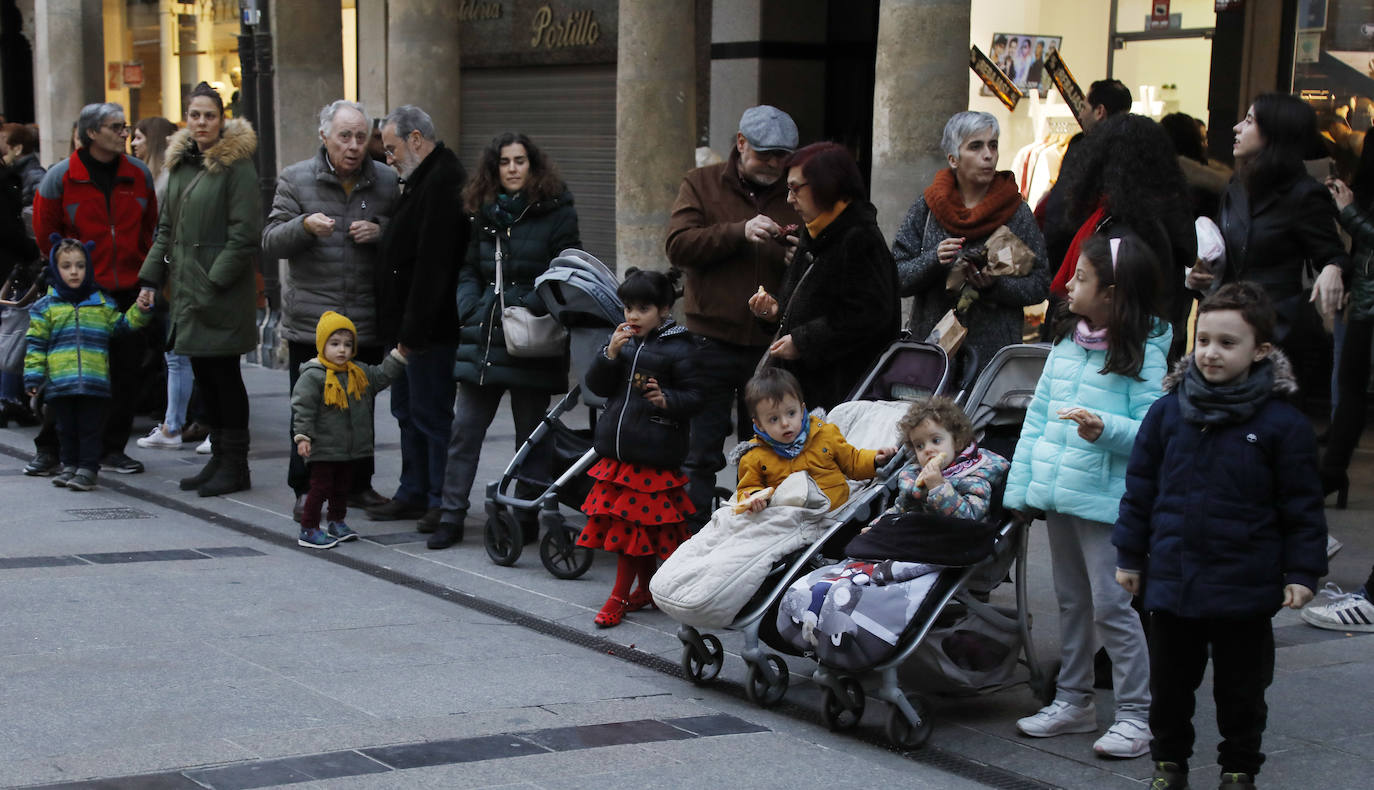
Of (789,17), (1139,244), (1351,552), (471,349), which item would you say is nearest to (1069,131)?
(789,17)

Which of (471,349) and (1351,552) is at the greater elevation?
(471,349)

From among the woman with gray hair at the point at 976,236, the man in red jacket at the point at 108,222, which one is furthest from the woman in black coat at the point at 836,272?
the man in red jacket at the point at 108,222

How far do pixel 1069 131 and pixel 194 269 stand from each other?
570 centimetres

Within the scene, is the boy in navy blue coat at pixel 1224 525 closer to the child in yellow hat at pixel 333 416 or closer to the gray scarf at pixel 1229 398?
the gray scarf at pixel 1229 398

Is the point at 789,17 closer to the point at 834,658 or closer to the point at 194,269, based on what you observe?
the point at 194,269

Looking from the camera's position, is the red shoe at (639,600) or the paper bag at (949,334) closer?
the paper bag at (949,334)

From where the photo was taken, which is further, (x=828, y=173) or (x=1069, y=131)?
(x=1069, y=131)

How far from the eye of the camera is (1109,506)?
5211 millimetres

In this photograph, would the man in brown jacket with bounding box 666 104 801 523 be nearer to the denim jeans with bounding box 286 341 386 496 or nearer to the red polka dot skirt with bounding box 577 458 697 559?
the red polka dot skirt with bounding box 577 458 697 559

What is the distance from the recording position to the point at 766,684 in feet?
18.7

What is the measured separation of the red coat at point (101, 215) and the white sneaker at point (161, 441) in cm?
126

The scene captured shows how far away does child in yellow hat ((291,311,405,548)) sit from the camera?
809 centimetres

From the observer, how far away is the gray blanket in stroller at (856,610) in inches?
206

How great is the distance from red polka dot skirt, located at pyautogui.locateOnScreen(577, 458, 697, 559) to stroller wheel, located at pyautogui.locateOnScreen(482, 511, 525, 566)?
868 mm
